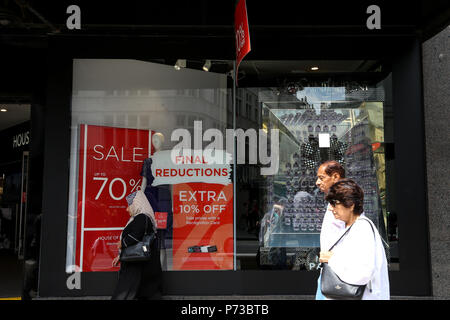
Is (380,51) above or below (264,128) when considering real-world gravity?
above

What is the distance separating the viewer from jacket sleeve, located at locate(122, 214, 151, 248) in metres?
5.16

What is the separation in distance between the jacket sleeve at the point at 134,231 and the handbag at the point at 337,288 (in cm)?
265

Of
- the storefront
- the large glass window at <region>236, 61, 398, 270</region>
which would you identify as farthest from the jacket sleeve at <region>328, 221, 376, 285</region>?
the large glass window at <region>236, 61, 398, 270</region>

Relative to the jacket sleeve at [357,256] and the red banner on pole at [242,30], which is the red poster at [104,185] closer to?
the red banner on pole at [242,30]

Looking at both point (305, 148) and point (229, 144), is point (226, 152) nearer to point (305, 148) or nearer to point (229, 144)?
point (229, 144)

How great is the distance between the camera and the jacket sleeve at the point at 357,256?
2990 mm

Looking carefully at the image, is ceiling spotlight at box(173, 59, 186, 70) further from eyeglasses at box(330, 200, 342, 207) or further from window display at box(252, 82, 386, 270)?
eyeglasses at box(330, 200, 342, 207)

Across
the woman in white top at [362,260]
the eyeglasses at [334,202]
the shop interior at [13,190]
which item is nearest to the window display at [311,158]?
the eyeglasses at [334,202]

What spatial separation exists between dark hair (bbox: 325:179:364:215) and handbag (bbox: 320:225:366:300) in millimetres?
197

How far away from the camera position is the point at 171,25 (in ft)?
19.6

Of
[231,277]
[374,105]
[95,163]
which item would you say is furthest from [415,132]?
[95,163]

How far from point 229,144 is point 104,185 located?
1804 mm
